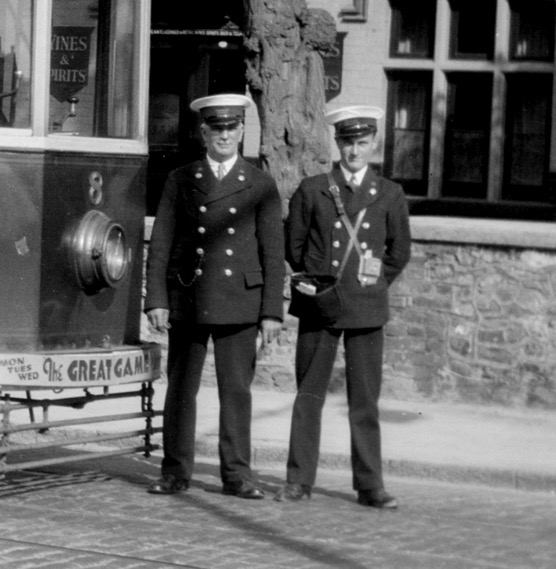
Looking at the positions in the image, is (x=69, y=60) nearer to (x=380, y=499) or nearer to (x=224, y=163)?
(x=224, y=163)

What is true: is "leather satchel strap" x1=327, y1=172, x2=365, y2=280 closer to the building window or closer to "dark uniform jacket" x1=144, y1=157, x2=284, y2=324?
"dark uniform jacket" x1=144, y1=157, x2=284, y2=324

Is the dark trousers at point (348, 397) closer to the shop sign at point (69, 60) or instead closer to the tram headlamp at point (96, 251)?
the tram headlamp at point (96, 251)

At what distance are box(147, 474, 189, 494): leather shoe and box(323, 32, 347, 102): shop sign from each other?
9.12 meters

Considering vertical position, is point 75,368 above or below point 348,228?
below

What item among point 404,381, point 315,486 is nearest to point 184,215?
point 315,486

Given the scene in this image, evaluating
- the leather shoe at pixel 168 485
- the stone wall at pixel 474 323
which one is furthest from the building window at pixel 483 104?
the leather shoe at pixel 168 485

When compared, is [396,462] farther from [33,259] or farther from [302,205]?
[33,259]

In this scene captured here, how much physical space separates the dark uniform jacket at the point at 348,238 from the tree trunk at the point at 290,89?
3.87 metres

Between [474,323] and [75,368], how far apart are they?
13.6ft

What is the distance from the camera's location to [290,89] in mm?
11359

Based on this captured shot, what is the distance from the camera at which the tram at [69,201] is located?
22.8ft

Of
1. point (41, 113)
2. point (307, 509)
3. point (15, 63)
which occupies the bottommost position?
point (307, 509)

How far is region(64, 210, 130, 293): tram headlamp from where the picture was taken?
7.15 m

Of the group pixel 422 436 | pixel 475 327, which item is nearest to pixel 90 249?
pixel 422 436
